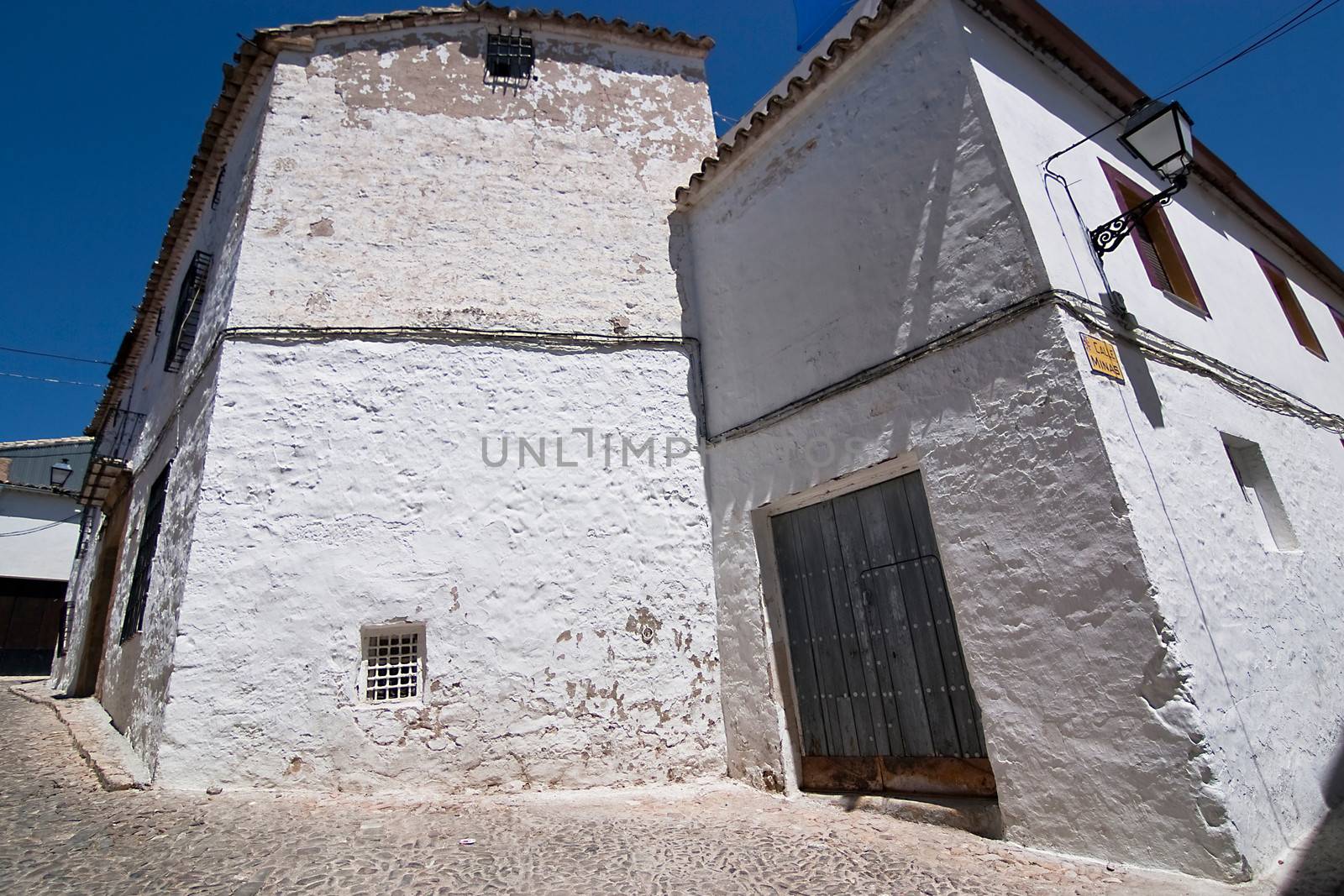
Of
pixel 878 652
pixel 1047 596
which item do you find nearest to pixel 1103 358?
pixel 1047 596

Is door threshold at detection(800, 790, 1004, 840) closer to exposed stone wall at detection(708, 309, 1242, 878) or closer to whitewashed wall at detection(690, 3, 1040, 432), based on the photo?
exposed stone wall at detection(708, 309, 1242, 878)

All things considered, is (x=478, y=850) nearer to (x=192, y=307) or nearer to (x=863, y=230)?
(x=863, y=230)

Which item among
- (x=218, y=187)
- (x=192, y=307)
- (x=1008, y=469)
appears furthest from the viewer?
A: (x=218, y=187)

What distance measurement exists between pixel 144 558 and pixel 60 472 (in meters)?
12.3

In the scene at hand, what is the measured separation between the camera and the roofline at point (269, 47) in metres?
6.70

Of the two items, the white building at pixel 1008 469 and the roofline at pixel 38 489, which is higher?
the roofline at pixel 38 489

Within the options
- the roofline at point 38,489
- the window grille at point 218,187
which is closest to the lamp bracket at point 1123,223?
the window grille at point 218,187

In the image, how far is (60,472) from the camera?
15.6m

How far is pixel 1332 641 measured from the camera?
4465mm

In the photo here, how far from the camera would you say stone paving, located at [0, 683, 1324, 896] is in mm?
3186

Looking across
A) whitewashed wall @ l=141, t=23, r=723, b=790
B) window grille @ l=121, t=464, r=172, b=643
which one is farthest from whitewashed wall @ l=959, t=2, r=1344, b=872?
window grille @ l=121, t=464, r=172, b=643

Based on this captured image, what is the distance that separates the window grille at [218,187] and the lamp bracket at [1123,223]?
753cm

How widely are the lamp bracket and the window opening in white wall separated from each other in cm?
142

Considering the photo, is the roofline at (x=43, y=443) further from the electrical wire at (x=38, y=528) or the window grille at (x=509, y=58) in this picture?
the window grille at (x=509, y=58)
